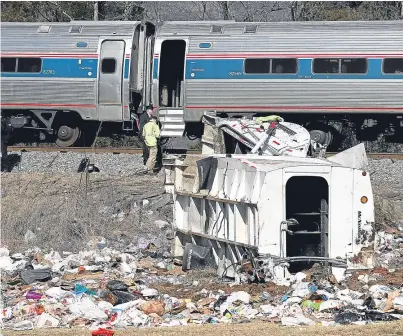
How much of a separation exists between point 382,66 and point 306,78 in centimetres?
173

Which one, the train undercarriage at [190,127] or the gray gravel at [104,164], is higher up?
the train undercarriage at [190,127]

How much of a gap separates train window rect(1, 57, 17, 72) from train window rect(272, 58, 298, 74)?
6.30m

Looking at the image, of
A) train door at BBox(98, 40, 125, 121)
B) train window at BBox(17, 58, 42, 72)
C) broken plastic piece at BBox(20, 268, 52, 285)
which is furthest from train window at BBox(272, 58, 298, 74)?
broken plastic piece at BBox(20, 268, 52, 285)

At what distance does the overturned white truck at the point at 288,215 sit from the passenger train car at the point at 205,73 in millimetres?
8277

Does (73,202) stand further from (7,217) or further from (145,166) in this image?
(145,166)

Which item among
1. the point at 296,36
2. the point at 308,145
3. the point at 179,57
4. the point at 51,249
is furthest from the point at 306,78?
the point at 51,249

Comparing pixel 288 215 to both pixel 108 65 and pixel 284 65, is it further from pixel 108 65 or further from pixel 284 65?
pixel 108 65

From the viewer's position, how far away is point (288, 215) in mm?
15172

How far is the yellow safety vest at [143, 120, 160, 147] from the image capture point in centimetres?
2164

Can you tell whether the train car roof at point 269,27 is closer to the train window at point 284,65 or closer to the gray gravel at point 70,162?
the train window at point 284,65

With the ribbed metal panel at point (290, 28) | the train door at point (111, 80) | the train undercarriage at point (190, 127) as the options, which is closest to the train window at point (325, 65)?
the ribbed metal panel at point (290, 28)

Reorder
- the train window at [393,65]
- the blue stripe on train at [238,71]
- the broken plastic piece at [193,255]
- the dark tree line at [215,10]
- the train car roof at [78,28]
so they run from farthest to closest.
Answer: the dark tree line at [215,10], the train car roof at [78,28], the blue stripe on train at [238,71], the train window at [393,65], the broken plastic piece at [193,255]

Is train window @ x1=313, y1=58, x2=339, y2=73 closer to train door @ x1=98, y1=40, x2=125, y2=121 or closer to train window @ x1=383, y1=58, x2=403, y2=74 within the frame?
train window @ x1=383, y1=58, x2=403, y2=74

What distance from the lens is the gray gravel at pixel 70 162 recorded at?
864 inches
